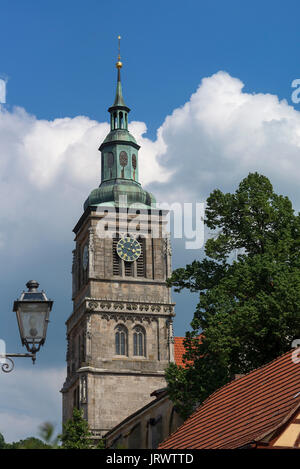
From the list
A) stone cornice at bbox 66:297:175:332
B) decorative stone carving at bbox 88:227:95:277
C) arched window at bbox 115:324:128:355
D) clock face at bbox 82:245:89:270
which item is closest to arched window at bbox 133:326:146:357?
arched window at bbox 115:324:128:355

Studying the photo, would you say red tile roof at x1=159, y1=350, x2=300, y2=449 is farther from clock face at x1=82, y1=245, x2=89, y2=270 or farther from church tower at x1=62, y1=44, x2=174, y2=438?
clock face at x1=82, y1=245, x2=89, y2=270

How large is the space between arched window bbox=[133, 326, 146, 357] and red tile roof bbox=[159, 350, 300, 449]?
45.3 metres

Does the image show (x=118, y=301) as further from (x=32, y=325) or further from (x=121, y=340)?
(x=32, y=325)

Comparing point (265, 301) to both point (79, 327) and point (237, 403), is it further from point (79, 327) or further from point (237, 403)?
point (79, 327)

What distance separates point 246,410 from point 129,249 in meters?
51.1

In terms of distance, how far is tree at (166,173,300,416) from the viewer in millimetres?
28031

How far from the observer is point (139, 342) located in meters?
66.3

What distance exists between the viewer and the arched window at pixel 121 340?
65688 millimetres

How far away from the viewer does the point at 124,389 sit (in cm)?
6412

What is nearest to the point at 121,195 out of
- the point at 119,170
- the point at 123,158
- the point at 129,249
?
the point at 119,170

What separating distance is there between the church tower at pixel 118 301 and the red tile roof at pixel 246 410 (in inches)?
1710

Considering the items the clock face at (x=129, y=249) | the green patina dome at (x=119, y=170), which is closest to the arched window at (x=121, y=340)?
the clock face at (x=129, y=249)

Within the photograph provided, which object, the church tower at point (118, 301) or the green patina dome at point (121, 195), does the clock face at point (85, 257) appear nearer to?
the church tower at point (118, 301)
